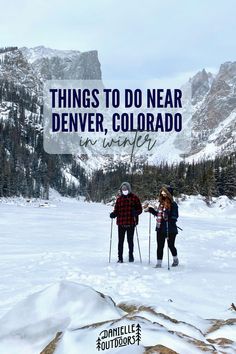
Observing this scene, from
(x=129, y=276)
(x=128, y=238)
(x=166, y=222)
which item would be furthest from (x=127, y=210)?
(x=129, y=276)

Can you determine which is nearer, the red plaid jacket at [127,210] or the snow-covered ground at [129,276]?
the snow-covered ground at [129,276]

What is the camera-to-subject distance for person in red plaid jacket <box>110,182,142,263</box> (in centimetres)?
1175

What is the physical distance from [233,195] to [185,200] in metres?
19.9

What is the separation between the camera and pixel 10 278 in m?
9.27

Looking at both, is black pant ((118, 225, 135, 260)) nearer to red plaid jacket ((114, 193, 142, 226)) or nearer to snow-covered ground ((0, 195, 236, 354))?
red plaid jacket ((114, 193, 142, 226))

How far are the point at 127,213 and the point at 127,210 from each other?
8 centimetres

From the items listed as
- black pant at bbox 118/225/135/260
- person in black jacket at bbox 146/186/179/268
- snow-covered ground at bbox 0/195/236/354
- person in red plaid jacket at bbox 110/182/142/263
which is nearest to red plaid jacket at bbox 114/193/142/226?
person in red plaid jacket at bbox 110/182/142/263

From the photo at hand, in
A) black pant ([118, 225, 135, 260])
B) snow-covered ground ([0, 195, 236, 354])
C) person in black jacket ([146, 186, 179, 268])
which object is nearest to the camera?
snow-covered ground ([0, 195, 236, 354])

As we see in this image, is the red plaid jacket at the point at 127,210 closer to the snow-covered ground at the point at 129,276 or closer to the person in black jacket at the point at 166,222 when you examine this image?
the person in black jacket at the point at 166,222

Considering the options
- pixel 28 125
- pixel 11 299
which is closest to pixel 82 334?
pixel 11 299

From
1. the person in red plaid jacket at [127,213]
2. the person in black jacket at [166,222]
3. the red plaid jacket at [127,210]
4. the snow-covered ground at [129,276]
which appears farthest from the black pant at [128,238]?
the person in black jacket at [166,222]

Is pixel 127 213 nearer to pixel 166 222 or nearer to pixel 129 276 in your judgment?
pixel 166 222

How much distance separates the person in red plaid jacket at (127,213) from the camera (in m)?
11.8

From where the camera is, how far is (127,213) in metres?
11.8
